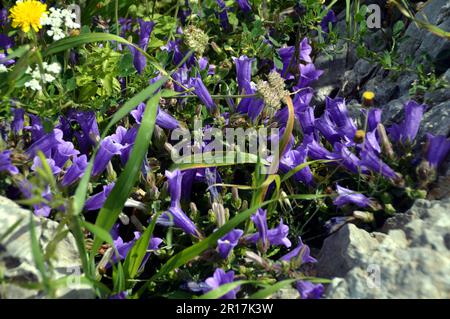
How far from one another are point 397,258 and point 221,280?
62 cm

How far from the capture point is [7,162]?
2453 millimetres

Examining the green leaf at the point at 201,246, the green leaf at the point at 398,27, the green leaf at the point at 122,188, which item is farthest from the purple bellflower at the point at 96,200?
the green leaf at the point at 398,27

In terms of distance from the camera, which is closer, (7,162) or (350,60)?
(7,162)

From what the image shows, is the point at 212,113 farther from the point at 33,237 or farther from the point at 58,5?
the point at 33,237

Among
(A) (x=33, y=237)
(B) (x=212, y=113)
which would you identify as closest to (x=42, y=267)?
(A) (x=33, y=237)

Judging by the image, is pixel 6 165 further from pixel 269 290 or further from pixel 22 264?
pixel 269 290

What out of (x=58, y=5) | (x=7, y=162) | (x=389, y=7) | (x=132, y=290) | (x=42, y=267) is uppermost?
(x=58, y=5)

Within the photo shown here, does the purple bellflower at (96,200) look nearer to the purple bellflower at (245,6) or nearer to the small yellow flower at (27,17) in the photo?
the small yellow flower at (27,17)

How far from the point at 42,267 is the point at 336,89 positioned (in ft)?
6.57

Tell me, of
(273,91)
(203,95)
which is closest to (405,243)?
(273,91)

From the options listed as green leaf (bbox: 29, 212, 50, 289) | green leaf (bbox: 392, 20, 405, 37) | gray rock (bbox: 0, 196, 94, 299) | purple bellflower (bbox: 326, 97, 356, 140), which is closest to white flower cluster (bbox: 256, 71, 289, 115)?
purple bellflower (bbox: 326, 97, 356, 140)

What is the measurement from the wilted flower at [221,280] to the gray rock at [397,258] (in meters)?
0.34

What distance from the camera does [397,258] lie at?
2.32 m
